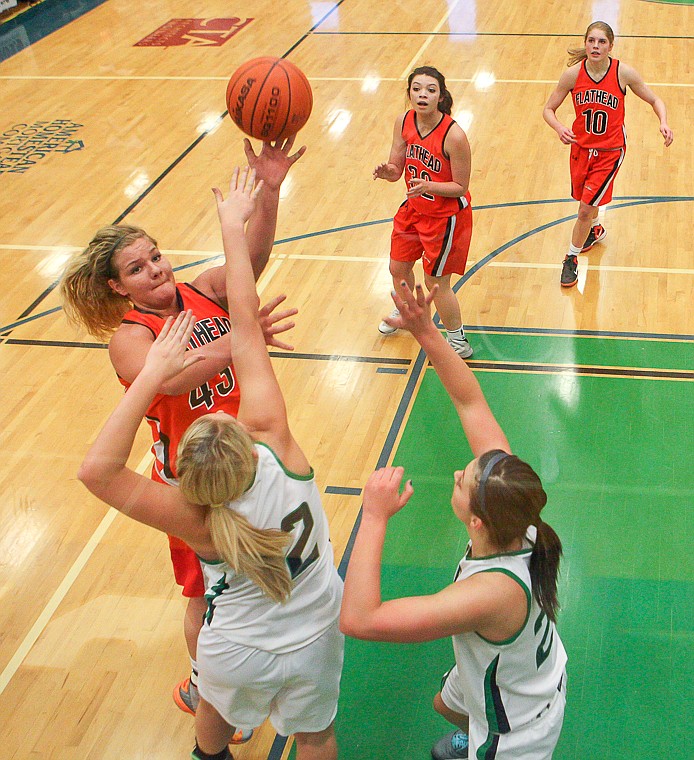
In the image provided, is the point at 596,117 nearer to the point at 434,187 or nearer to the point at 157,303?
the point at 434,187

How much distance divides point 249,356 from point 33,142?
7.80 metres

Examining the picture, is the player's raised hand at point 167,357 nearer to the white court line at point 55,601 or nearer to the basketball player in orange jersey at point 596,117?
the white court line at point 55,601

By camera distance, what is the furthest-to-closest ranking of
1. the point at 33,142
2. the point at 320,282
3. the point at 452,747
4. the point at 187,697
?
1. the point at 33,142
2. the point at 320,282
3. the point at 187,697
4. the point at 452,747

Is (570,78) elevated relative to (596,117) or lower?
elevated

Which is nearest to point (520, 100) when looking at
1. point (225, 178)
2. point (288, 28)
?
point (225, 178)

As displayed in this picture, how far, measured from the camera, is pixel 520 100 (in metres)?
9.68

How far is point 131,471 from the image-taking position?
2408mm

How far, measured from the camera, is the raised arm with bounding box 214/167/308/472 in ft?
8.44

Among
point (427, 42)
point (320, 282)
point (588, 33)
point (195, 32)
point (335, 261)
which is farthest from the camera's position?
point (195, 32)

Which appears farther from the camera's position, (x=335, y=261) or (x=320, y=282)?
(x=335, y=261)

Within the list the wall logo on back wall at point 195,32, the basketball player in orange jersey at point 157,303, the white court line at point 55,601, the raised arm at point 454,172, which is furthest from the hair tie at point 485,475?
the wall logo on back wall at point 195,32

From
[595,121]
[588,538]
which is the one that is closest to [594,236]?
[595,121]

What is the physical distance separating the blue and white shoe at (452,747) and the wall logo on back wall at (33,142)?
7300 millimetres

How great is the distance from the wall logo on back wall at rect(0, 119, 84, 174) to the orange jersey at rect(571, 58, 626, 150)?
5.35 metres
